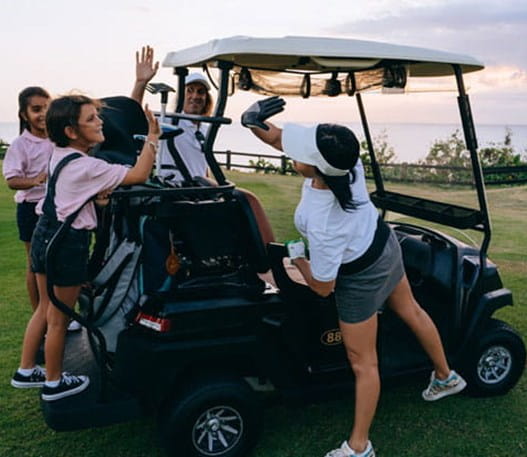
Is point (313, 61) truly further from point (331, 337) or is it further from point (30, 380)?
point (30, 380)

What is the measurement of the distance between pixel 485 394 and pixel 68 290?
2.28 m

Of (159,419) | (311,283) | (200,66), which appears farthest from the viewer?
(200,66)

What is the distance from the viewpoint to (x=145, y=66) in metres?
3.10

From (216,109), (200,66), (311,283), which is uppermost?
(200,66)

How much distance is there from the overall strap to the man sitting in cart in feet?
1.57

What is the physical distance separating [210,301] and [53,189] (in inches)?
31.6

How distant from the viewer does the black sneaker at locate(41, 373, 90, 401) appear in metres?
2.66

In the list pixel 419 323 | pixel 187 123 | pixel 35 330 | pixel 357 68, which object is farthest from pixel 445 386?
pixel 35 330

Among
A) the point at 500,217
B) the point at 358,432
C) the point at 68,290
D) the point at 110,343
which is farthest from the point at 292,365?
the point at 500,217

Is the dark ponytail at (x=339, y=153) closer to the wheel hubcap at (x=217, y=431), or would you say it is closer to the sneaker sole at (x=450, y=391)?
the wheel hubcap at (x=217, y=431)

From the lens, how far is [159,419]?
2670 millimetres

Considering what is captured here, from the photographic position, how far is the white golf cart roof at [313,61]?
2.59 meters

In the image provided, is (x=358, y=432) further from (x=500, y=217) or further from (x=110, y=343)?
(x=500, y=217)

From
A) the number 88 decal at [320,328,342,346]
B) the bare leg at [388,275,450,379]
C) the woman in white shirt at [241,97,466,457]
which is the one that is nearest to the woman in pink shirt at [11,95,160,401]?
the woman in white shirt at [241,97,466,457]
